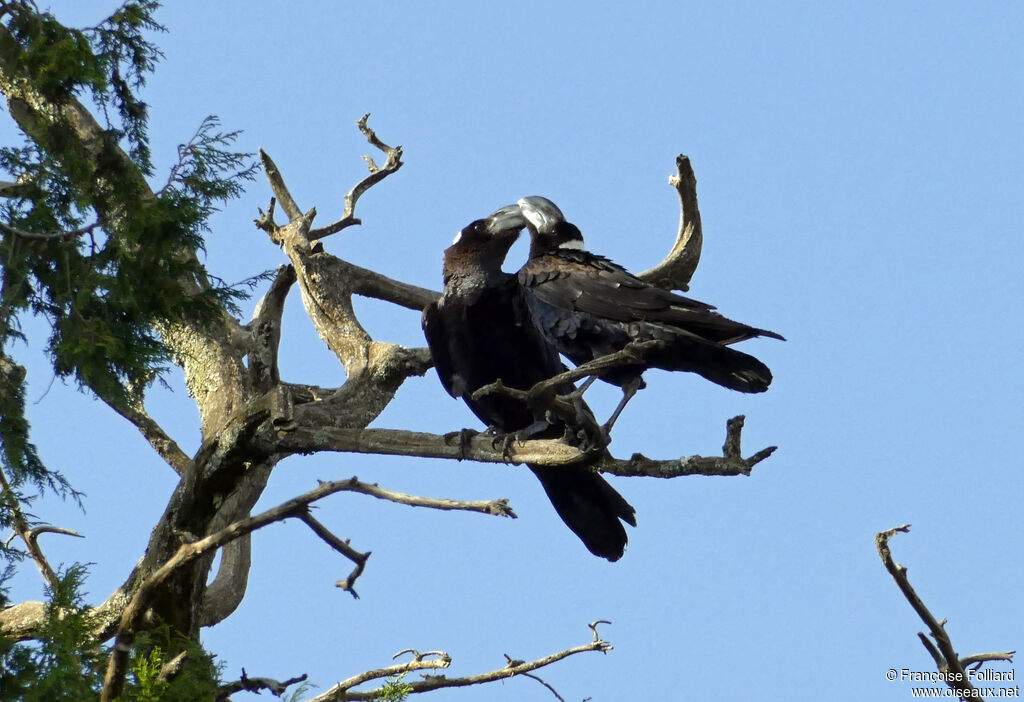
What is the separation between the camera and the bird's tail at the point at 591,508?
4438 millimetres

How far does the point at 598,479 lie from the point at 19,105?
3.06 m

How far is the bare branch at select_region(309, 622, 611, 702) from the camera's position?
445cm

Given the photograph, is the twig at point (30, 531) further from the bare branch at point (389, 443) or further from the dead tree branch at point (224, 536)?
the bare branch at point (389, 443)

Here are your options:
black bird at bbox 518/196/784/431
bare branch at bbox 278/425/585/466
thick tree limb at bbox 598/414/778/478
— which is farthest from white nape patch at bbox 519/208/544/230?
thick tree limb at bbox 598/414/778/478

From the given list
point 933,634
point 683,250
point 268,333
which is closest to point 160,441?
point 268,333

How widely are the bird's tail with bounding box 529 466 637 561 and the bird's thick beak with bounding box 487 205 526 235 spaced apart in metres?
0.97

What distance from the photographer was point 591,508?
Result: 4.52 metres

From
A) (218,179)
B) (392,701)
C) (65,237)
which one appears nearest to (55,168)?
(65,237)

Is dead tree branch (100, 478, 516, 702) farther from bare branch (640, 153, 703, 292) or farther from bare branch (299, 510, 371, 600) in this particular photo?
bare branch (640, 153, 703, 292)

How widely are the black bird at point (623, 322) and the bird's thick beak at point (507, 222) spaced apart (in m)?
0.33

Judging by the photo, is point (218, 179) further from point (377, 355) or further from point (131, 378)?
point (377, 355)

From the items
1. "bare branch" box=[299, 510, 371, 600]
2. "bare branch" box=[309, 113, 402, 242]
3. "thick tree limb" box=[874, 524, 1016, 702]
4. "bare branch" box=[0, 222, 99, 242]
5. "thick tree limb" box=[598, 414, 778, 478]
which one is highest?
"bare branch" box=[309, 113, 402, 242]

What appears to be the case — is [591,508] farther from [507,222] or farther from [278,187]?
[278,187]

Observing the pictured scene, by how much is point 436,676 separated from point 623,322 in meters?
1.56
